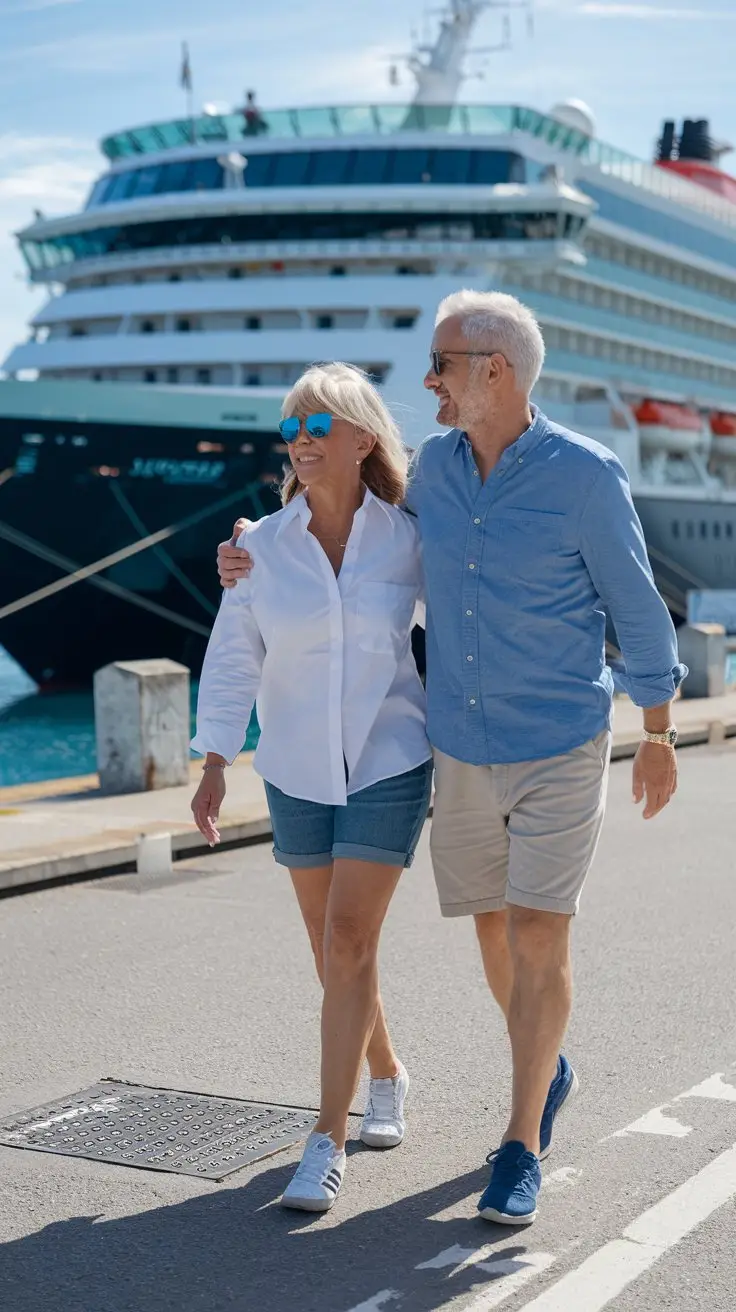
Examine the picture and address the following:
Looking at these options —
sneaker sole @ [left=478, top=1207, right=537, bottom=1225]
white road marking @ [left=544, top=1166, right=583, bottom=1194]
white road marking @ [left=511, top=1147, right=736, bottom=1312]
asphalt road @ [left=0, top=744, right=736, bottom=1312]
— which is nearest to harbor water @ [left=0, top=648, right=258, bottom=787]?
asphalt road @ [left=0, top=744, right=736, bottom=1312]

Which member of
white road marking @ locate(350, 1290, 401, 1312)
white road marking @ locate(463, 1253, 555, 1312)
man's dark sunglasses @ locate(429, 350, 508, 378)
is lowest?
white road marking @ locate(350, 1290, 401, 1312)

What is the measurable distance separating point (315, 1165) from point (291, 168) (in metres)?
26.9

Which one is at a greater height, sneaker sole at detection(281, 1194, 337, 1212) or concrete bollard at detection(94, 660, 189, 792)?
concrete bollard at detection(94, 660, 189, 792)

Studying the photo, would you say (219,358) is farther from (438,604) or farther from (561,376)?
(438,604)

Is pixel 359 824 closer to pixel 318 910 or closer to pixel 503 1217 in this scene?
pixel 318 910

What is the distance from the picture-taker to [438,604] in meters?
3.96

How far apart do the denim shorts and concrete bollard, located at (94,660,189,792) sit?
683cm

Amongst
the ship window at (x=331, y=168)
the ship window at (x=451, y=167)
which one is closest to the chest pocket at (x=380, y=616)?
the ship window at (x=331, y=168)

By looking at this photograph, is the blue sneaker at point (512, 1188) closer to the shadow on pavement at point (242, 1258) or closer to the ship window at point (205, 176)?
the shadow on pavement at point (242, 1258)

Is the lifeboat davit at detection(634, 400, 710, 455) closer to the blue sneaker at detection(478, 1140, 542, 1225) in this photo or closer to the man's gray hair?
the man's gray hair

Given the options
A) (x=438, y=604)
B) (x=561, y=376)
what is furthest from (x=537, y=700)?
(x=561, y=376)

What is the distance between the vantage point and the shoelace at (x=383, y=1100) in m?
4.22

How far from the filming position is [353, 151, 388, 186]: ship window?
29.0 m

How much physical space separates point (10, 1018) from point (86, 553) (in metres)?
18.8
